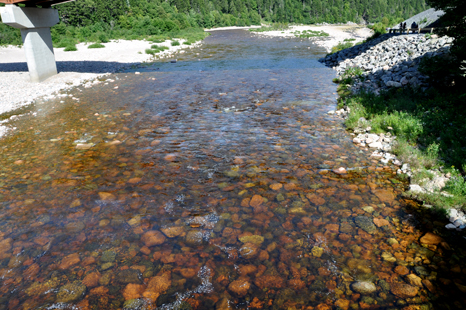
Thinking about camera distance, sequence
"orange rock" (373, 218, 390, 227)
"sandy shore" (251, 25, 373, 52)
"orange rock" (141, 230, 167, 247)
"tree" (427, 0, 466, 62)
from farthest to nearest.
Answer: "sandy shore" (251, 25, 373, 52), "tree" (427, 0, 466, 62), "orange rock" (373, 218, 390, 227), "orange rock" (141, 230, 167, 247)

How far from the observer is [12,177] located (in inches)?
289

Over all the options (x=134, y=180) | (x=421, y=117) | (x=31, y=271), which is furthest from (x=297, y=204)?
(x=421, y=117)

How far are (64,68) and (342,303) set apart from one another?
23587mm

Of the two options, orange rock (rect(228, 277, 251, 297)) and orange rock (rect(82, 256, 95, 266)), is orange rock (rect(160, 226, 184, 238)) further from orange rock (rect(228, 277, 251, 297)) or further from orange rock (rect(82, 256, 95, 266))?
orange rock (rect(228, 277, 251, 297))

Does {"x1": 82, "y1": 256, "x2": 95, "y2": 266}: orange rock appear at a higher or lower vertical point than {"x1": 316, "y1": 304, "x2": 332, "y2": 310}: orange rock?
higher

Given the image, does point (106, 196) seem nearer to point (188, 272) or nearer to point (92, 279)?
point (92, 279)

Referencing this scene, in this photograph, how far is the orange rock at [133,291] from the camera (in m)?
4.16

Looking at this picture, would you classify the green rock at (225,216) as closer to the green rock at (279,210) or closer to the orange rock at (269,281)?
the green rock at (279,210)

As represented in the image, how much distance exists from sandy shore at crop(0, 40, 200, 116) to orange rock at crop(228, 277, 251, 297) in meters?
12.9

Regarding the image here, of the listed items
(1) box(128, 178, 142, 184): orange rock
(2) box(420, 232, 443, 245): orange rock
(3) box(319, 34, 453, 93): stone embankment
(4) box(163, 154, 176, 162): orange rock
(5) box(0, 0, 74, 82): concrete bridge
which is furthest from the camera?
(5) box(0, 0, 74, 82): concrete bridge

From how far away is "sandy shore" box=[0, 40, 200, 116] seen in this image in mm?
14874

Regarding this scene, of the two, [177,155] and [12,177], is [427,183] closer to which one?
[177,155]

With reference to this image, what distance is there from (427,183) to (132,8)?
65.9 m

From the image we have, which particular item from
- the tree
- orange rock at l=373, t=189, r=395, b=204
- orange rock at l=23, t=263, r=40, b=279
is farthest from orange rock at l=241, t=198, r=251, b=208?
the tree
